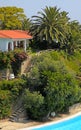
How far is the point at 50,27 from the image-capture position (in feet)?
Answer: 159

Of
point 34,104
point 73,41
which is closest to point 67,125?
point 34,104

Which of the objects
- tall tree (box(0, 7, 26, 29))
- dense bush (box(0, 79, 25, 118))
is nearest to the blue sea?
dense bush (box(0, 79, 25, 118))

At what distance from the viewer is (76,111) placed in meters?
38.9

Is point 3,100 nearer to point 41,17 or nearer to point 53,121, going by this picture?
point 53,121

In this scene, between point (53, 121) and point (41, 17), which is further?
point (41, 17)

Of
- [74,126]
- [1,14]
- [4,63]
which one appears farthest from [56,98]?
[1,14]

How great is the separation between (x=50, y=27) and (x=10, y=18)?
1536cm

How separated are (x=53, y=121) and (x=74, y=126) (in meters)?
1.99

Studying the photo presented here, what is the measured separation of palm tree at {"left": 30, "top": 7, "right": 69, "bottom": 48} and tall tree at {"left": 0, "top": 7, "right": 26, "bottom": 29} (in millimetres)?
11530

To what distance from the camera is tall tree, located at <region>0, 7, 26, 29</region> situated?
202 ft

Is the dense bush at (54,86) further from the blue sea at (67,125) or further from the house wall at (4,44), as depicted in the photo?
the house wall at (4,44)

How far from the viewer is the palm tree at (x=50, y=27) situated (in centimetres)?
4891

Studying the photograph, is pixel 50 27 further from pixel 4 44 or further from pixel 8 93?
pixel 8 93

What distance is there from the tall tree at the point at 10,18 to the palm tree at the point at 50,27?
1153cm
